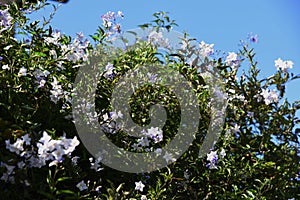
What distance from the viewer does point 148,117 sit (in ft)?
7.61

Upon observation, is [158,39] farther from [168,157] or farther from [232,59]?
[168,157]

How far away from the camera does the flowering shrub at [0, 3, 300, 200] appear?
196cm

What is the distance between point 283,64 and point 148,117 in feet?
2.28

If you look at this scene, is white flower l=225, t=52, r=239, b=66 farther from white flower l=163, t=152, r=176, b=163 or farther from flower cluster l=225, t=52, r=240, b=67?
white flower l=163, t=152, r=176, b=163

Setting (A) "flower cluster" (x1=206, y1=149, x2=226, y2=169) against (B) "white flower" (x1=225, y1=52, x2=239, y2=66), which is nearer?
(A) "flower cluster" (x1=206, y1=149, x2=226, y2=169)

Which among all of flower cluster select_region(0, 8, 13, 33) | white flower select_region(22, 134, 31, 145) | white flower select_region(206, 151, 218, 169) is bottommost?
white flower select_region(22, 134, 31, 145)

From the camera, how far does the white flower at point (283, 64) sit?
2.16m

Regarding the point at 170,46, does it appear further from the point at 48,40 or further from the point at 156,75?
the point at 48,40

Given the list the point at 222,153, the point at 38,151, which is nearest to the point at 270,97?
the point at 222,153

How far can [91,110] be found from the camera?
215cm

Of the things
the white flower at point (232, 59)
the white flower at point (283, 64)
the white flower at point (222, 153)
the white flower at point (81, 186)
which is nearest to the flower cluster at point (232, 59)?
the white flower at point (232, 59)

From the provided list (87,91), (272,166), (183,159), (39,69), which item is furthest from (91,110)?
(272,166)

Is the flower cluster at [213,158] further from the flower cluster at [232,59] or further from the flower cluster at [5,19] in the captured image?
the flower cluster at [5,19]

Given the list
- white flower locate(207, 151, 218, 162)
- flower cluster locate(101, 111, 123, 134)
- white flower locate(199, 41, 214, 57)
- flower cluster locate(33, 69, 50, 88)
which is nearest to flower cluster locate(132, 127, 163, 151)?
flower cluster locate(101, 111, 123, 134)
